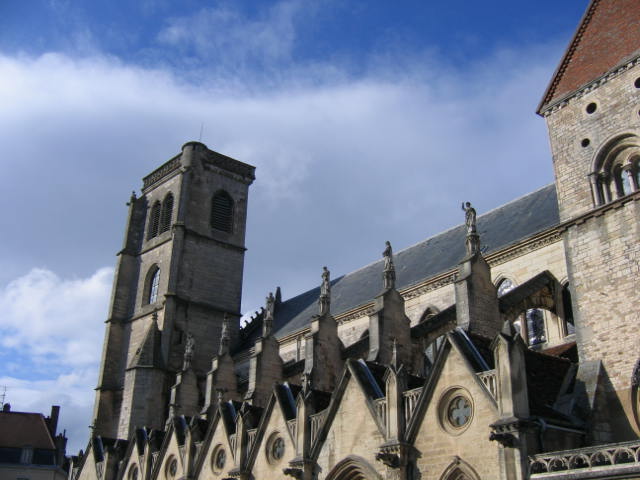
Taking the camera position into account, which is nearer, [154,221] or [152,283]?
[152,283]

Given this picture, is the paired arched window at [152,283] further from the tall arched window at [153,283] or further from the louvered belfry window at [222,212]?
the louvered belfry window at [222,212]

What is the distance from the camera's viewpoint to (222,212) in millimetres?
41938

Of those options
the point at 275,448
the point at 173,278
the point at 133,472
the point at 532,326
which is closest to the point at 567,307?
the point at 532,326

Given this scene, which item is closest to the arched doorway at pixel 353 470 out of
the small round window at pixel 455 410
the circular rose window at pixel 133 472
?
the small round window at pixel 455 410

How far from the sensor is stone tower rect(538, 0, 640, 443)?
574 inches

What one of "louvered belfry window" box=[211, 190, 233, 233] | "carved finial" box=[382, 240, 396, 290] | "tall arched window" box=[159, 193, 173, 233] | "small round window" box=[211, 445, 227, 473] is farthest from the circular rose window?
"louvered belfry window" box=[211, 190, 233, 233]

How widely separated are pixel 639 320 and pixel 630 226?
2.07m

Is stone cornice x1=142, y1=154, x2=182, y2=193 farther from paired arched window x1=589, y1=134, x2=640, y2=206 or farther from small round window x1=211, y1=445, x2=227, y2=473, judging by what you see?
paired arched window x1=589, y1=134, x2=640, y2=206

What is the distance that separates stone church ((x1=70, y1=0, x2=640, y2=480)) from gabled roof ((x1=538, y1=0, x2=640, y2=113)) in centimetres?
4

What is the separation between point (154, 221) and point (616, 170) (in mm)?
30456

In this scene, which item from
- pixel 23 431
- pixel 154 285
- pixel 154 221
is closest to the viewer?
pixel 154 285

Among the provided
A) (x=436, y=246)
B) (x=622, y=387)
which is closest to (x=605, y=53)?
(x=622, y=387)

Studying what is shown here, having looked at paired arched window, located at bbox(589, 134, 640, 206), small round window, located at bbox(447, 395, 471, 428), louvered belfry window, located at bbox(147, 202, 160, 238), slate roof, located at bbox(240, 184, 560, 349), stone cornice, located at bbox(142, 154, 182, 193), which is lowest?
small round window, located at bbox(447, 395, 471, 428)

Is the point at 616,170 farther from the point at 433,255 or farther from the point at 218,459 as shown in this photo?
the point at 433,255
